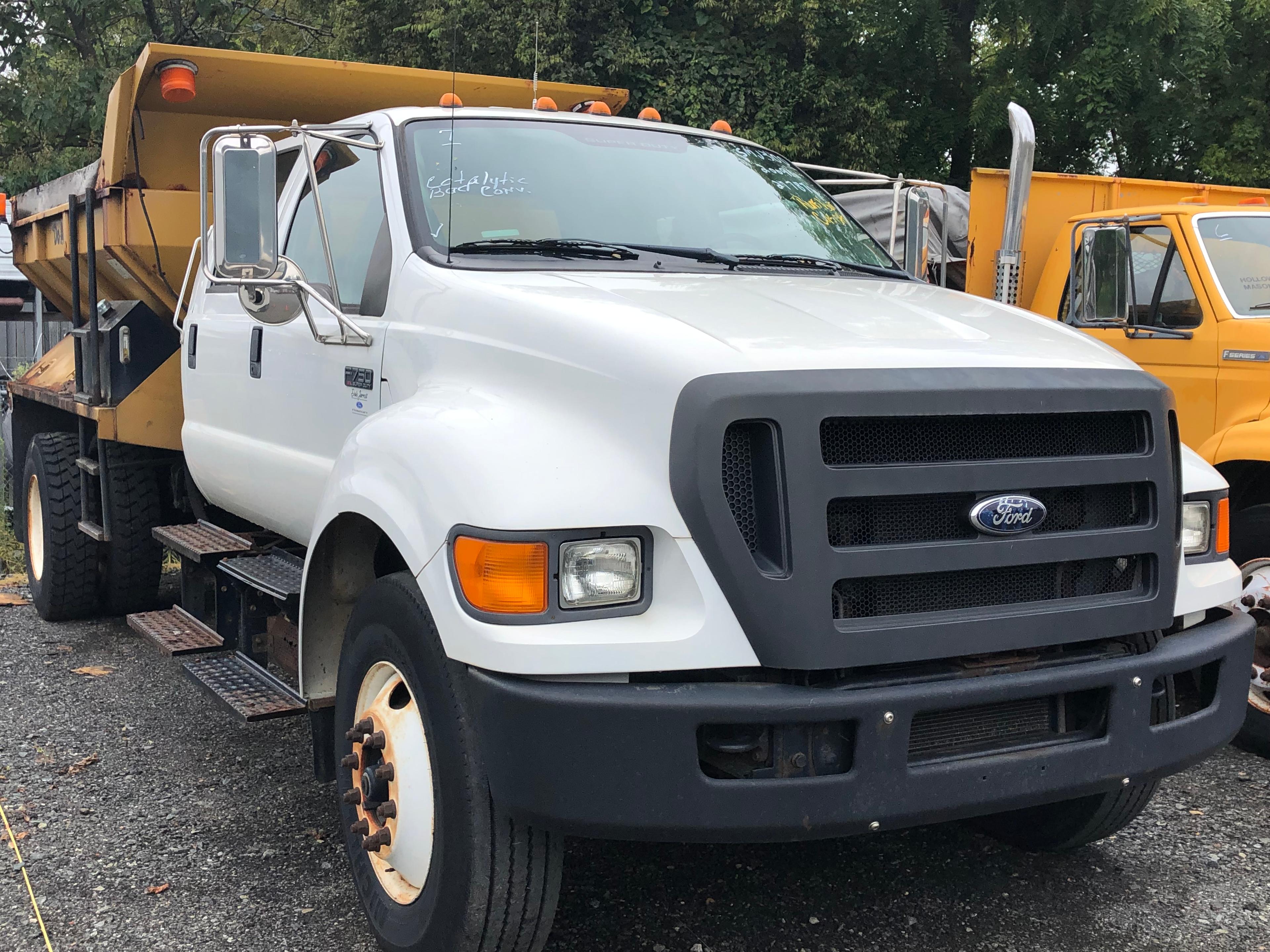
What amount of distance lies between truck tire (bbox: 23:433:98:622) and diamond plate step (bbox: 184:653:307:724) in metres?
2.56

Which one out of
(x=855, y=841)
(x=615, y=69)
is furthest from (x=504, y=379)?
(x=615, y=69)

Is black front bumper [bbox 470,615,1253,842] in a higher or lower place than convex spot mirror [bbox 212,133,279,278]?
lower

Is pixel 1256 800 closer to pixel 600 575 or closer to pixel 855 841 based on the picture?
pixel 855 841

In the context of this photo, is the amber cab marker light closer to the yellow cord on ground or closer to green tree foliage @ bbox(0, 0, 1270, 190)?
the yellow cord on ground

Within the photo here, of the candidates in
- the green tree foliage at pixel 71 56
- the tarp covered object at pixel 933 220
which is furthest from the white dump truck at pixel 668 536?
the green tree foliage at pixel 71 56

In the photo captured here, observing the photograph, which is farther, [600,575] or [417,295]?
[417,295]

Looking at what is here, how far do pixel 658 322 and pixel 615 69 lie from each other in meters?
15.5

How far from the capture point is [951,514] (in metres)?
2.72

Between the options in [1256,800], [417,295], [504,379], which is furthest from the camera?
[1256,800]

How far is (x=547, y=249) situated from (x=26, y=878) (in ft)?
7.89

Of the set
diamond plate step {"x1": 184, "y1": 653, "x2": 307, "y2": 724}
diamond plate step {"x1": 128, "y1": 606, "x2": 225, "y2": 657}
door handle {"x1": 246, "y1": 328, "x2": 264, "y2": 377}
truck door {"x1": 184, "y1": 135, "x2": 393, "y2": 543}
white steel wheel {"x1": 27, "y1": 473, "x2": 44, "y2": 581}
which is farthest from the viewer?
white steel wheel {"x1": 27, "y1": 473, "x2": 44, "y2": 581}

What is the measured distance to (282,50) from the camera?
2072 cm

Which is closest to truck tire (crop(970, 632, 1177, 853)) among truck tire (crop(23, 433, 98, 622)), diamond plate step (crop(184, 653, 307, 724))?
diamond plate step (crop(184, 653, 307, 724))

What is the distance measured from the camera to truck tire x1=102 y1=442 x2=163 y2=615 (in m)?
6.16
